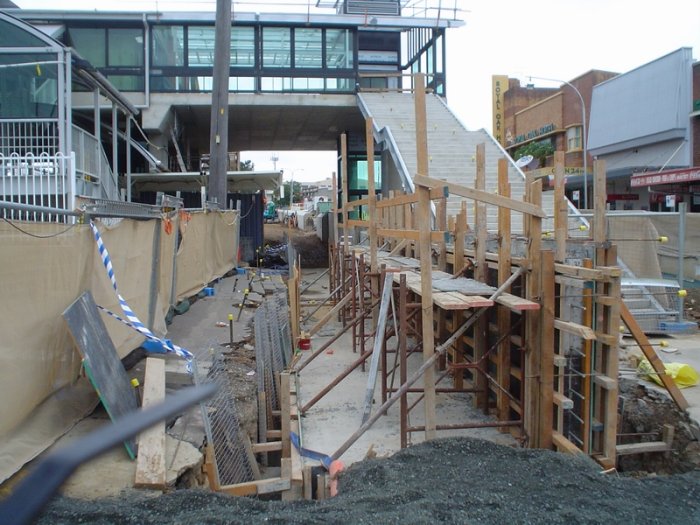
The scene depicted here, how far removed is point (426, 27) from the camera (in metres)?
24.4

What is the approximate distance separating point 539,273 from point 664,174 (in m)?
15.6

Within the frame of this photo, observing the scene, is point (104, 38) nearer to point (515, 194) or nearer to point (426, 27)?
point (426, 27)

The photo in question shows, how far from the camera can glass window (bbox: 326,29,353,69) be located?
78.3 ft

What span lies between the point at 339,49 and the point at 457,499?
22.5m

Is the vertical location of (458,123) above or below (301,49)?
below

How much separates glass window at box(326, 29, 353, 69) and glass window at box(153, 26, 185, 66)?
575cm

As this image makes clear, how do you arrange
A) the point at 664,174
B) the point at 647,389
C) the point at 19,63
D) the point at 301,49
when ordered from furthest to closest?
1. the point at 301,49
2. the point at 664,174
3. the point at 19,63
4. the point at 647,389

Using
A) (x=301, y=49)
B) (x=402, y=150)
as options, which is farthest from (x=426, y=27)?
(x=402, y=150)

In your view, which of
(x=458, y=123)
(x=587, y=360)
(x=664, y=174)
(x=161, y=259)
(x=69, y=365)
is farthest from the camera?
(x=458, y=123)

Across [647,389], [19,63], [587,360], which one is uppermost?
[19,63]

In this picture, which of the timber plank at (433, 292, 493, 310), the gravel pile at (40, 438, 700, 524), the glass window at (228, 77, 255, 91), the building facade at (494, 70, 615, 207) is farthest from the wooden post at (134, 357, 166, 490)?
the building facade at (494, 70, 615, 207)

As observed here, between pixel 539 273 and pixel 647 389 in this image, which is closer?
pixel 539 273

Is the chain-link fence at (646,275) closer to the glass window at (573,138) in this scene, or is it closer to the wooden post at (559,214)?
the wooden post at (559,214)

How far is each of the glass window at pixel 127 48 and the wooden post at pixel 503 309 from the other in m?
19.4
